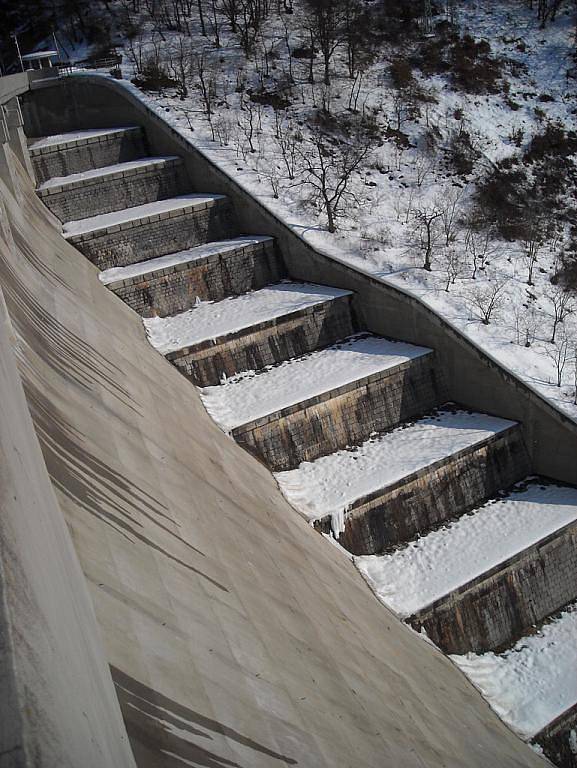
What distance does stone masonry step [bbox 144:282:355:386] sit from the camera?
1409 centimetres

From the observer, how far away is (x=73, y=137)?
19.8 meters

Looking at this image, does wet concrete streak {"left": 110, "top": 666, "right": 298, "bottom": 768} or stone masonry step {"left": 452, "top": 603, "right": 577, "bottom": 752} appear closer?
wet concrete streak {"left": 110, "top": 666, "right": 298, "bottom": 768}

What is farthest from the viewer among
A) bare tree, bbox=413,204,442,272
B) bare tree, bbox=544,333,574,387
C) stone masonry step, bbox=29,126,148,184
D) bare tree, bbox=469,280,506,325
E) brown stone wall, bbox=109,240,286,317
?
stone masonry step, bbox=29,126,148,184

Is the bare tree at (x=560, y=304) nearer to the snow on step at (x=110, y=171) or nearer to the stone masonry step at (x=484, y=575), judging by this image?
the stone masonry step at (x=484, y=575)

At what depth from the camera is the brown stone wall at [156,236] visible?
53.8 feet

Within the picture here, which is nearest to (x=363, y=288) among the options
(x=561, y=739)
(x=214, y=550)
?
(x=214, y=550)

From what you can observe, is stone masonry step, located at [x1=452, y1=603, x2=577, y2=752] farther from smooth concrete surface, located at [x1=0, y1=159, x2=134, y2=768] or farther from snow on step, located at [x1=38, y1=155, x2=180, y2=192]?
snow on step, located at [x1=38, y1=155, x2=180, y2=192]

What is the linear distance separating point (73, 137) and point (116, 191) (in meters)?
2.67

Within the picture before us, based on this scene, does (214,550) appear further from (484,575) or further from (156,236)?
(156,236)

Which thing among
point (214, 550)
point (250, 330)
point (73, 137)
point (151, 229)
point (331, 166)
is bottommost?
point (214, 550)

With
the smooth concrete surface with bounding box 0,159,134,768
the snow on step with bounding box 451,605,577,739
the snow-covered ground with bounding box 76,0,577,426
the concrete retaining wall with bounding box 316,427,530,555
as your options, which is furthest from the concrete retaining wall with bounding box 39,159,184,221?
the smooth concrete surface with bounding box 0,159,134,768

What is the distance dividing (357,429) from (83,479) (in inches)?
309

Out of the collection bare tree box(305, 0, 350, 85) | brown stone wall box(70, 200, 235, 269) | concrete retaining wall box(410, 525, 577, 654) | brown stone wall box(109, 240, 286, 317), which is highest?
bare tree box(305, 0, 350, 85)

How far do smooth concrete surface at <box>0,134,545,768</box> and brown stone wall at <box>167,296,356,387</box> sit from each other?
1699 mm
